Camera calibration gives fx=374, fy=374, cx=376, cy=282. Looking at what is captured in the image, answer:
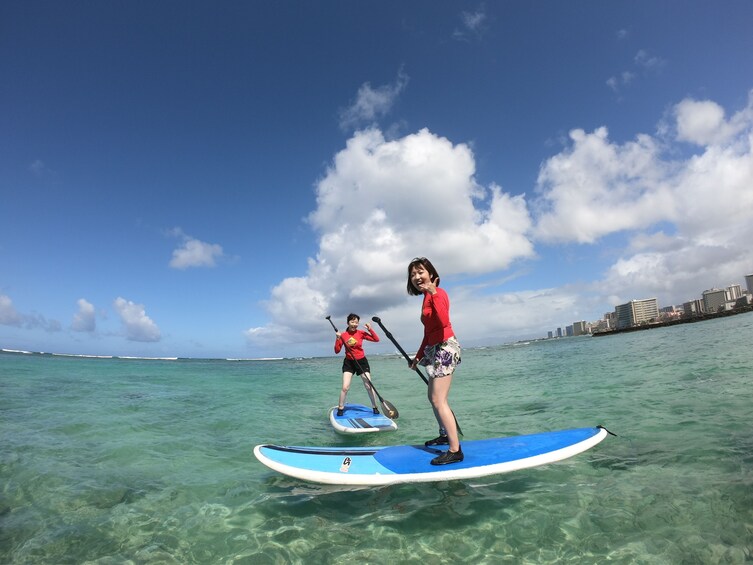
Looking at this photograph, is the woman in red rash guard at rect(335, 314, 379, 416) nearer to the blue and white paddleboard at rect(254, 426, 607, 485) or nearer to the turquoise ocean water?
the turquoise ocean water

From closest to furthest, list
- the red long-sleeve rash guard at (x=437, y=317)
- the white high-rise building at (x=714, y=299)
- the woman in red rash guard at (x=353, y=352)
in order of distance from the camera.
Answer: the red long-sleeve rash guard at (x=437, y=317)
the woman in red rash guard at (x=353, y=352)
the white high-rise building at (x=714, y=299)

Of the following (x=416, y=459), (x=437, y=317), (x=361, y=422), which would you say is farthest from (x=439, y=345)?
(x=361, y=422)

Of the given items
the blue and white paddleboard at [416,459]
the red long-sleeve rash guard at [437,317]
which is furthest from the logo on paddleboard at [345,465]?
the red long-sleeve rash guard at [437,317]

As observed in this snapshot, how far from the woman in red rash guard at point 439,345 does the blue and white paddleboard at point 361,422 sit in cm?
406

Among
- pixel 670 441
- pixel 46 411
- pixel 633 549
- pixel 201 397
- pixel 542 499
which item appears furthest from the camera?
pixel 201 397

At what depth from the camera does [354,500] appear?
197 inches

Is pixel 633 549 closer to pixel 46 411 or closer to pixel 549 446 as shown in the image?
pixel 549 446

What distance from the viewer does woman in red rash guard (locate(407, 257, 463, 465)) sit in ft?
16.9

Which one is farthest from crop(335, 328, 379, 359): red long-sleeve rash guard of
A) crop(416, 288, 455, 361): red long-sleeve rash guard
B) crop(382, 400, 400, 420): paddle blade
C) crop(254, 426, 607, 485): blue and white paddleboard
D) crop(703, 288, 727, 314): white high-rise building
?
crop(703, 288, 727, 314): white high-rise building

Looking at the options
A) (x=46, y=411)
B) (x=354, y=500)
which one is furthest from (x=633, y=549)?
(x=46, y=411)

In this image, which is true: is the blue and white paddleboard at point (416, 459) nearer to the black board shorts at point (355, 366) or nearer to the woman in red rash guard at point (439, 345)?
the woman in red rash guard at point (439, 345)

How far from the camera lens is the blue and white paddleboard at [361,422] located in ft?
29.6

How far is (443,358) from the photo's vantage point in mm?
5199

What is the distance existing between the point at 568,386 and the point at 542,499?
11.8 m
